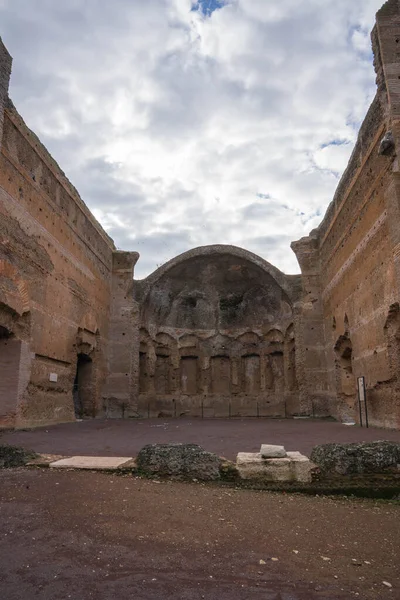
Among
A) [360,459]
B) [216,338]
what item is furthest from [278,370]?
[360,459]

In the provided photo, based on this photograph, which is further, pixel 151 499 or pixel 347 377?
pixel 347 377

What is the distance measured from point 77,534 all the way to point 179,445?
225 centimetres

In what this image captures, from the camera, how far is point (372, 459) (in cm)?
476

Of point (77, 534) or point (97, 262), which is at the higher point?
point (97, 262)

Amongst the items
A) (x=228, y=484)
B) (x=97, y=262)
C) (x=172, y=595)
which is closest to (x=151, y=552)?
(x=172, y=595)

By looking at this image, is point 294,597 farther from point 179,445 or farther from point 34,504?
point 179,445

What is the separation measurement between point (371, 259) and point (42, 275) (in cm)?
869

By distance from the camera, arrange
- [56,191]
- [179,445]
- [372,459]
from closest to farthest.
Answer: [372,459], [179,445], [56,191]

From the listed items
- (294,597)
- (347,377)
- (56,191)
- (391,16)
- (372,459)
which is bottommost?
(294,597)

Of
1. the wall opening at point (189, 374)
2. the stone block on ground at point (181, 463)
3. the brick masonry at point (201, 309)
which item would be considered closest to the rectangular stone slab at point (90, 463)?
the stone block on ground at point (181, 463)

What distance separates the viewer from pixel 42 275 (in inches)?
452

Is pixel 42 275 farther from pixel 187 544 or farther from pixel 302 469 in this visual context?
pixel 187 544

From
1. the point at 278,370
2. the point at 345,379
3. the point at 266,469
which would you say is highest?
the point at 278,370

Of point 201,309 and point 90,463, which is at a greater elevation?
point 201,309
